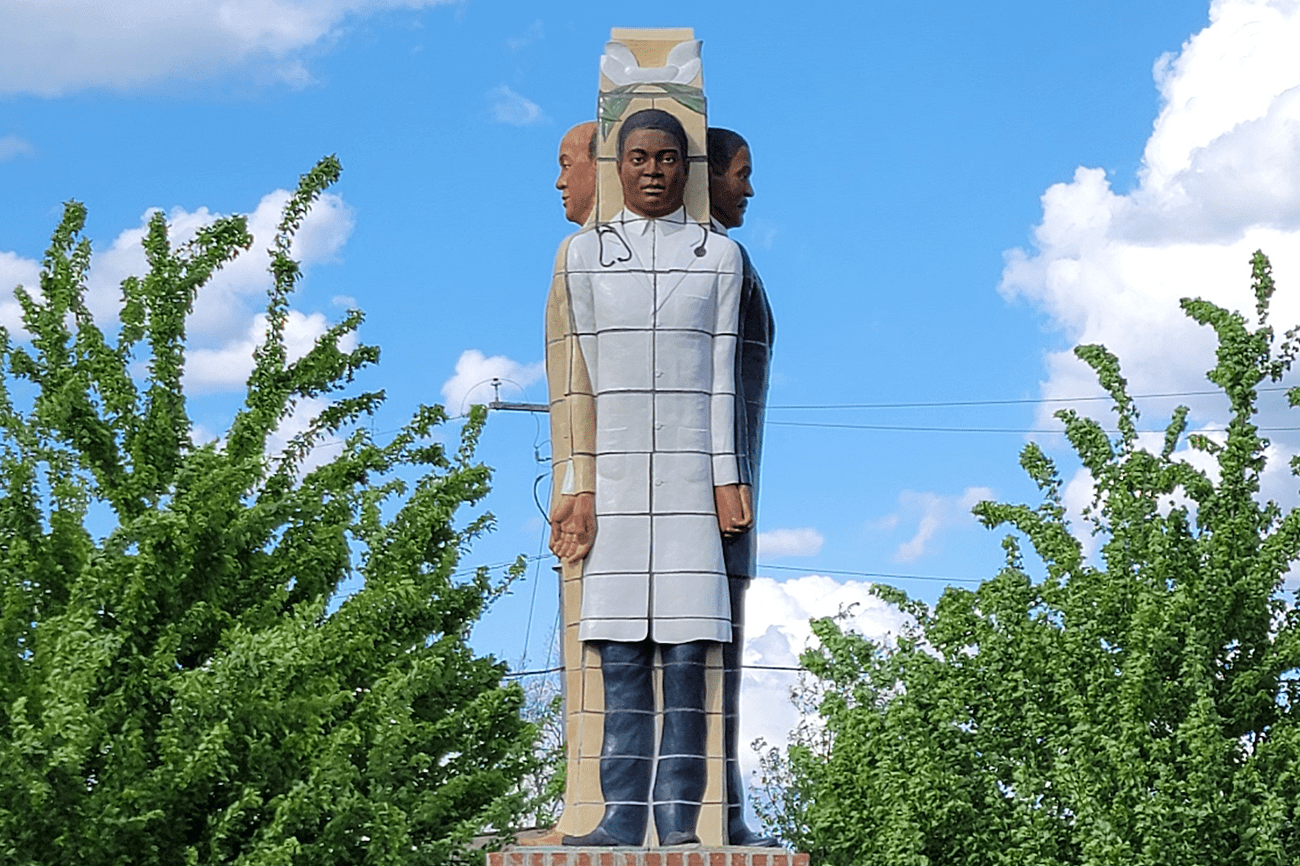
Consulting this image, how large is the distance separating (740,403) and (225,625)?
209 inches

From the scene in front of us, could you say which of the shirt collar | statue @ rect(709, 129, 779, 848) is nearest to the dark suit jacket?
statue @ rect(709, 129, 779, 848)

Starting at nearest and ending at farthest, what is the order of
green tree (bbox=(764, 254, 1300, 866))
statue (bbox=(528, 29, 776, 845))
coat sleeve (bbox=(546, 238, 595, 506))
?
1. statue (bbox=(528, 29, 776, 845))
2. coat sleeve (bbox=(546, 238, 595, 506))
3. green tree (bbox=(764, 254, 1300, 866))

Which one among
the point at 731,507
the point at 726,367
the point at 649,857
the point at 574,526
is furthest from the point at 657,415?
the point at 649,857

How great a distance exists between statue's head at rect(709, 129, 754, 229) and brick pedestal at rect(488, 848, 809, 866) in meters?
3.32

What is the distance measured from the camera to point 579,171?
969 centimetres

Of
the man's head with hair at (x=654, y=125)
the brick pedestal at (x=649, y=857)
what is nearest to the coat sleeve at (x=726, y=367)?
the man's head with hair at (x=654, y=125)

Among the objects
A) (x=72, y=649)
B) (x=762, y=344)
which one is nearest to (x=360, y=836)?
(x=72, y=649)

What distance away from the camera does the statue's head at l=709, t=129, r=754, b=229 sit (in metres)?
9.70

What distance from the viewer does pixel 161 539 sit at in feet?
40.5

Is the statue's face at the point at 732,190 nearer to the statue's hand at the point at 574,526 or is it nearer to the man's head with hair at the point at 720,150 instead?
the man's head with hair at the point at 720,150

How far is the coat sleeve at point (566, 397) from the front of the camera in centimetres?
909

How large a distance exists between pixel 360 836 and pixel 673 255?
211 inches

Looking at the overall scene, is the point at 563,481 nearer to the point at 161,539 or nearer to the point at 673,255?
the point at 673,255

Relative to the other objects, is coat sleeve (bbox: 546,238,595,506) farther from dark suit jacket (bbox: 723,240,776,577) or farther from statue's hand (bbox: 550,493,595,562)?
dark suit jacket (bbox: 723,240,776,577)
